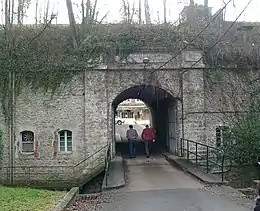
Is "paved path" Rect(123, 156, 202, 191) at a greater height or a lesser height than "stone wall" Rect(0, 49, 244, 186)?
lesser

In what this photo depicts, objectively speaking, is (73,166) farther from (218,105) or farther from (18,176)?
(218,105)

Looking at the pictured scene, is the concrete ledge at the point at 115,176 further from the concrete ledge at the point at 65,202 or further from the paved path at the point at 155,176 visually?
the concrete ledge at the point at 65,202

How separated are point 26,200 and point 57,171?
924cm

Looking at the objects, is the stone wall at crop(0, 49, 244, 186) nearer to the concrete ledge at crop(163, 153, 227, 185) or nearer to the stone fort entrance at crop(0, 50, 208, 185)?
the stone fort entrance at crop(0, 50, 208, 185)

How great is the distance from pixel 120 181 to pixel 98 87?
7.57 metres

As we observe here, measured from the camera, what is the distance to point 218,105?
22719 mm

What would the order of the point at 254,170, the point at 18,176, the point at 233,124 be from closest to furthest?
the point at 254,170 < the point at 233,124 < the point at 18,176

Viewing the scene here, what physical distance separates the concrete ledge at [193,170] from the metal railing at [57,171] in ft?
11.2

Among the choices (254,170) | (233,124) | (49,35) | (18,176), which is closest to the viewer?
(254,170)

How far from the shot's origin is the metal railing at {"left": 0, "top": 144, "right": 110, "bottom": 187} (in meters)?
21.7

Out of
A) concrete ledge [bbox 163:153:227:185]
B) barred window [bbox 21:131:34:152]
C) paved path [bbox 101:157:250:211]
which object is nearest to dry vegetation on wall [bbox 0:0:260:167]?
barred window [bbox 21:131:34:152]

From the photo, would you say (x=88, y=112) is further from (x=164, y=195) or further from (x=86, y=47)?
(x=164, y=195)

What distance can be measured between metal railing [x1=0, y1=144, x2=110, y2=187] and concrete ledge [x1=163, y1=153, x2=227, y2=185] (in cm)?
341

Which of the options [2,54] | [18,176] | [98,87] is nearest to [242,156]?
[98,87]
